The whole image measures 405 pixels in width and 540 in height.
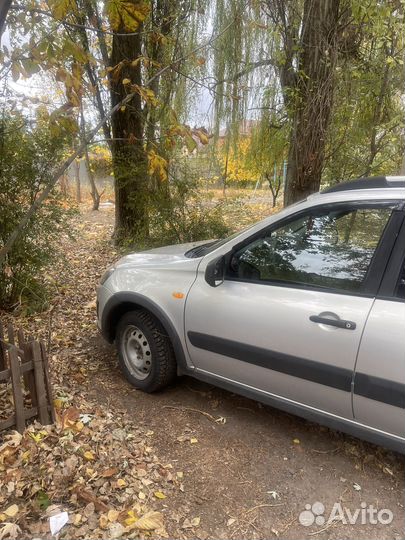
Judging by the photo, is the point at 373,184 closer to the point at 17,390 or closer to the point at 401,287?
the point at 401,287

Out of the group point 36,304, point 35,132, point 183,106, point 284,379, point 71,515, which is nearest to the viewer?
point 71,515

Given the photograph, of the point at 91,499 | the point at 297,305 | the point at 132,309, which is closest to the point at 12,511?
the point at 91,499

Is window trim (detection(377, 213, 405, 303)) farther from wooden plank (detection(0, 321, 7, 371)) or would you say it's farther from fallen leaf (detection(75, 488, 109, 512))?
wooden plank (detection(0, 321, 7, 371))

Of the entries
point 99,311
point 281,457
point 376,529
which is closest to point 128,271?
point 99,311

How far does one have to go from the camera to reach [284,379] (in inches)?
105

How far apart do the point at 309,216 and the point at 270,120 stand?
513cm

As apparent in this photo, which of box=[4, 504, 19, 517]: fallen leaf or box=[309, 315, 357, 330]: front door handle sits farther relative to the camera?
box=[309, 315, 357, 330]: front door handle

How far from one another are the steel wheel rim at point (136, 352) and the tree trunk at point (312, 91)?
4048mm

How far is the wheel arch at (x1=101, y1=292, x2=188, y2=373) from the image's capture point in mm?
3238

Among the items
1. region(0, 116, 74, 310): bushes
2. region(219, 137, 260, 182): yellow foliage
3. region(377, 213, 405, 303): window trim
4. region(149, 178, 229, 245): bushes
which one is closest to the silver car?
region(377, 213, 405, 303): window trim

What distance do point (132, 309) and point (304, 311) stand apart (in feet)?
5.45

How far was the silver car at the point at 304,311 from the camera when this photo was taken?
230cm

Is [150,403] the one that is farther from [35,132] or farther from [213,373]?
[35,132]
